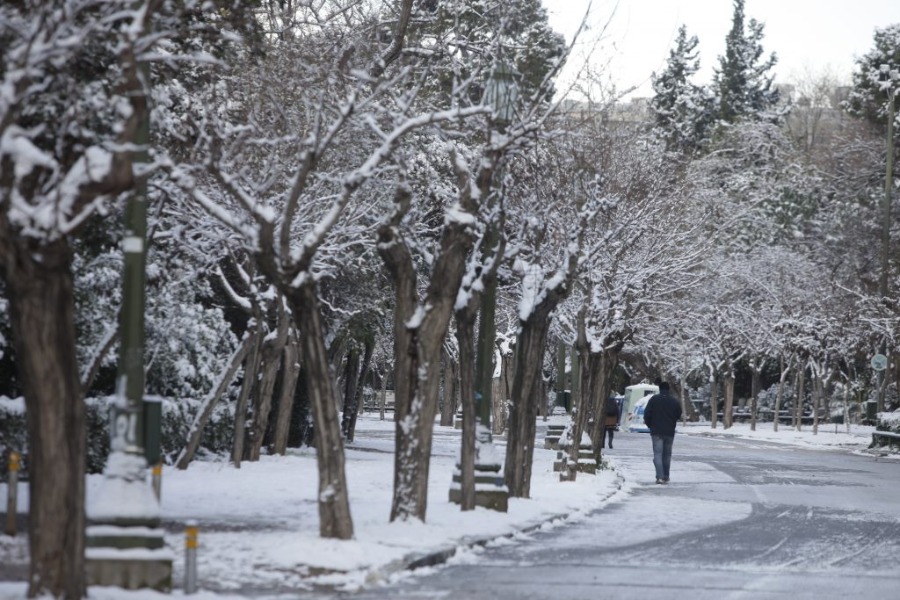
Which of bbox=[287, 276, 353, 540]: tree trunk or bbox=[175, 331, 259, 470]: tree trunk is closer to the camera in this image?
bbox=[287, 276, 353, 540]: tree trunk

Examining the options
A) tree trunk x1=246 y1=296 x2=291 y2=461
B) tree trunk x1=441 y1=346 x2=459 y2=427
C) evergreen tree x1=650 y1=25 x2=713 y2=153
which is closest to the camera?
tree trunk x1=246 y1=296 x2=291 y2=461

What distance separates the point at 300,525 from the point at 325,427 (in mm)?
2777

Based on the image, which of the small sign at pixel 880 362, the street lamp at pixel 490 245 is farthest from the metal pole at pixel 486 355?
the small sign at pixel 880 362

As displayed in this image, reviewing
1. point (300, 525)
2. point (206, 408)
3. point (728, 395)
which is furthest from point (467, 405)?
point (728, 395)

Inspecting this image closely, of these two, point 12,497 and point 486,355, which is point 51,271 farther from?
point 486,355

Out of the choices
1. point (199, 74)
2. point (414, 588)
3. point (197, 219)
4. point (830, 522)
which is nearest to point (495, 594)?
point (414, 588)

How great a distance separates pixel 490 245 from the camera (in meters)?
18.8

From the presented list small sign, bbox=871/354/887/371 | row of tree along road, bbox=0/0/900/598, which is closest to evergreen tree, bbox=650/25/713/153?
row of tree along road, bbox=0/0/900/598

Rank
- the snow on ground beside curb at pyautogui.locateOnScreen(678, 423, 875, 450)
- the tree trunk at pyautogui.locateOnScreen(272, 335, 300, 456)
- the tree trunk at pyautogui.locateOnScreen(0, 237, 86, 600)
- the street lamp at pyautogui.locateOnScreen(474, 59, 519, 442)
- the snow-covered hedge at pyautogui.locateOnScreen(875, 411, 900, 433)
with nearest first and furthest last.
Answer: the tree trunk at pyautogui.locateOnScreen(0, 237, 86, 600) < the street lamp at pyautogui.locateOnScreen(474, 59, 519, 442) < the tree trunk at pyautogui.locateOnScreen(272, 335, 300, 456) < the snow-covered hedge at pyautogui.locateOnScreen(875, 411, 900, 433) < the snow on ground beside curb at pyautogui.locateOnScreen(678, 423, 875, 450)

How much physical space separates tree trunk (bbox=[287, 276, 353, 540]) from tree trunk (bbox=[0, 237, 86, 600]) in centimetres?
424

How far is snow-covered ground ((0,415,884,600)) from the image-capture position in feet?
39.2

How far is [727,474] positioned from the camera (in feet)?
103

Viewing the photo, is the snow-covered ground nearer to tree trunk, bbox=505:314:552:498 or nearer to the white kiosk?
tree trunk, bbox=505:314:552:498

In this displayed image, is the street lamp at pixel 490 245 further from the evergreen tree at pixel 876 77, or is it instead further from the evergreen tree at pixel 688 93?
the evergreen tree at pixel 688 93
